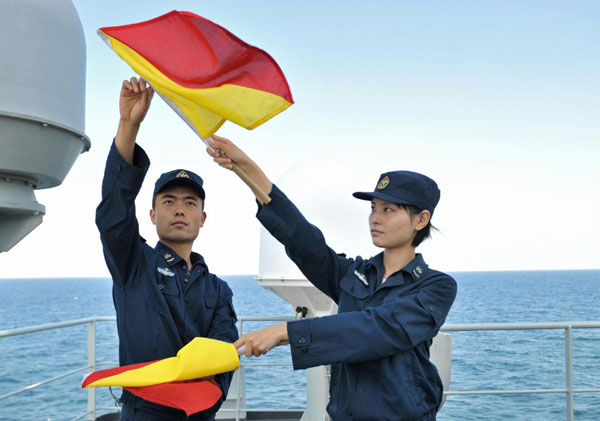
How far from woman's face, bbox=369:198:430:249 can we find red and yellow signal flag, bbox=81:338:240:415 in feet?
2.01

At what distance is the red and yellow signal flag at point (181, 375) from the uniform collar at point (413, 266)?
22.6 inches

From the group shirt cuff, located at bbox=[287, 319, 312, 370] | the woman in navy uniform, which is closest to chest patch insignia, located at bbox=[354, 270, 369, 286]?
the woman in navy uniform

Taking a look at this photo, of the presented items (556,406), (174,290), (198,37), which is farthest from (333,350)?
(556,406)

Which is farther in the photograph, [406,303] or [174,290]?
[174,290]

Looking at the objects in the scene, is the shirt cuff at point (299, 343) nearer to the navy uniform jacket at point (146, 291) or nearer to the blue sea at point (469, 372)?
the navy uniform jacket at point (146, 291)

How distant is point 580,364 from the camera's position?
31.7 metres

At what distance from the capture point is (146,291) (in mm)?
2045

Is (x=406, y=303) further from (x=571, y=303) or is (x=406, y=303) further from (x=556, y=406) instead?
(x=571, y=303)

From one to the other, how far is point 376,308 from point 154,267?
857 millimetres

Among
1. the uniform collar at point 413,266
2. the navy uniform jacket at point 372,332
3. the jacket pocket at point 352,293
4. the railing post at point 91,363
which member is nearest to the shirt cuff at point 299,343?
the navy uniform jacket at point 372,332

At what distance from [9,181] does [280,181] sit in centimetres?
227

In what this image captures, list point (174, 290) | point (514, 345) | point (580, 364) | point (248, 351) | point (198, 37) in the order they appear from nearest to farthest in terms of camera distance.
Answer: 1. point (248, 351)
2. point (198, 37)
3. point (174, 290)
4. point (580, 364)
5. point (514, 345)

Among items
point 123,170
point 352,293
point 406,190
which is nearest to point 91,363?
point 123,170

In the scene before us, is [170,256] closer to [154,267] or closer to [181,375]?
[154,267]
